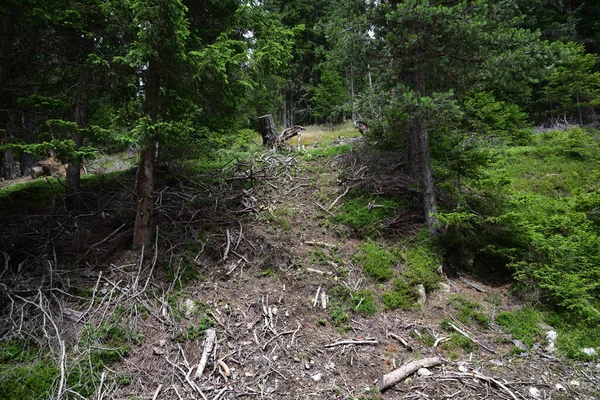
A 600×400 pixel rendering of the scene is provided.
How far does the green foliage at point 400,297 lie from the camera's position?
560 cm

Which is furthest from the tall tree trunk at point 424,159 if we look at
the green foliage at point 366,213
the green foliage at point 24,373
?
the green foliage at point 24,373

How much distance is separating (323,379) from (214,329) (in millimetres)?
1858

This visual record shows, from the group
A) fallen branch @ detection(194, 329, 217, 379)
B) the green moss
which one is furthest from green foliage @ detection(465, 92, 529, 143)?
fallen branch @ detection(194, 329, 217, 379)

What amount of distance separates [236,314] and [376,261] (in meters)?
2.99

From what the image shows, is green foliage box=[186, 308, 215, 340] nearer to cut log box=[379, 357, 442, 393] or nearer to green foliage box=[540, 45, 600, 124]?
cut log box=[379, 357, 442, 393]

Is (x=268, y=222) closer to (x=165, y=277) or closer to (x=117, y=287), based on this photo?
(x=165, y=277)

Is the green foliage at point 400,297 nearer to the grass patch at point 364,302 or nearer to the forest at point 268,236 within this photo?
the forest at point 268,236

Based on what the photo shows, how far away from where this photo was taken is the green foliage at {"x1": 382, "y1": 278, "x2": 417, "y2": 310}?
220 inches

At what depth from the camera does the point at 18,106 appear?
6.08m

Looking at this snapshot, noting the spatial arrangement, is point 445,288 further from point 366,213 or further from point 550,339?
point 366,213

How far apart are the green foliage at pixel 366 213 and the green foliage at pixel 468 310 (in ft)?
7.01

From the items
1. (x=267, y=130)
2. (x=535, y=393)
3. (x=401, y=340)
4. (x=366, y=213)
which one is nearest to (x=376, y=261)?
(x=366, y=213)

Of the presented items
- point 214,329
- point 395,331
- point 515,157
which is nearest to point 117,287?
point 214,329

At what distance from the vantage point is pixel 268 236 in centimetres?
684
